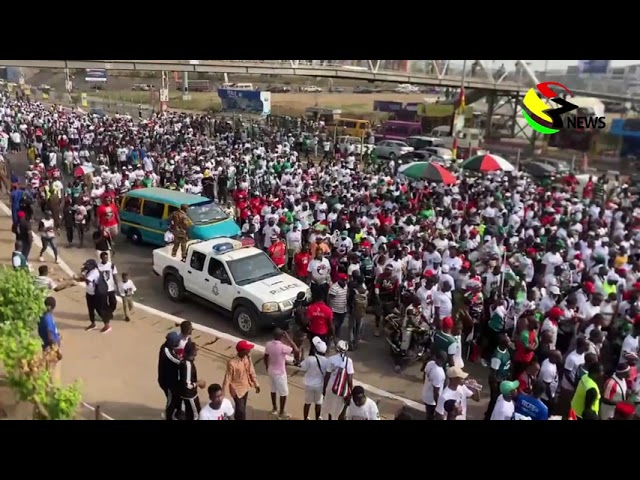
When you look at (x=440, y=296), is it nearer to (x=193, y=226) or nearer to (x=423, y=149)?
(x=193, y=226)

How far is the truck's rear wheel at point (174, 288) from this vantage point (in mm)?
10898

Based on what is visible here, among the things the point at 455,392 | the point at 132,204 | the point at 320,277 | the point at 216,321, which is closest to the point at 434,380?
the point at 455,392

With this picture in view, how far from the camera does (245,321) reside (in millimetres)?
9734

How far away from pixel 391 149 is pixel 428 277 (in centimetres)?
2209

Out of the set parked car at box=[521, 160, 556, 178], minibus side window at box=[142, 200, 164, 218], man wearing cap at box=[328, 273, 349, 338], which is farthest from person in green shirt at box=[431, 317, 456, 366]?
parked car at box=[521, 160, 556, 178]

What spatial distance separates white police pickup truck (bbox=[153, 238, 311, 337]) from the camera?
31.1ft

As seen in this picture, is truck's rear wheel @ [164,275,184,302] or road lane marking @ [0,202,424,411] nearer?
road lane marking @ [0,202,424,411]

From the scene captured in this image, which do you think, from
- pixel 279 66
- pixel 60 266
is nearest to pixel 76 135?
pixel 279 66

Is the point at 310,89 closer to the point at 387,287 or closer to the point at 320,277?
the point at 320,277

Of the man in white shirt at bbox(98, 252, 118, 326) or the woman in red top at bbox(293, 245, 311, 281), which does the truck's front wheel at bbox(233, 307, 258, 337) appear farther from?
the man in white shirt at bbox(98, 252, 118, 326)

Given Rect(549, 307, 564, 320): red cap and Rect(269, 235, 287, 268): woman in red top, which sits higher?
Rect(549, 307, 564, 320): red cap

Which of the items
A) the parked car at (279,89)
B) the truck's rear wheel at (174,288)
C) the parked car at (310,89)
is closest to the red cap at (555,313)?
the truck's rear wheel at (174,288)

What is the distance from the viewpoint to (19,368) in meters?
5.55

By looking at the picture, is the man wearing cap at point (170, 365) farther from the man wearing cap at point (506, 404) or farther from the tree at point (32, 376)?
the man wearing cap at point (506, 404)
